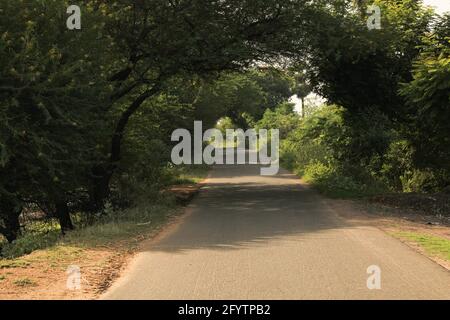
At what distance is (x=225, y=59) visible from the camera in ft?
58.1

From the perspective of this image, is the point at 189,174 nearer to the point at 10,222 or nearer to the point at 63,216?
the point at 63,216

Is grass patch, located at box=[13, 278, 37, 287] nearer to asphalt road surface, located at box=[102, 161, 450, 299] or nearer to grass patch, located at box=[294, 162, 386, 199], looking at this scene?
asphalt road surface, located at box=[102, 161, 450, 299]

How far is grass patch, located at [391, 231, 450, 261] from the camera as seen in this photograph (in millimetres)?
8789

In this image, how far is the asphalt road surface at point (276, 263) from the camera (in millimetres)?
6422

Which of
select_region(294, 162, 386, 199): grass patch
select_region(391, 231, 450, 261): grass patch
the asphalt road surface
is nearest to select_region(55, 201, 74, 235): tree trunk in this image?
the asphalt road surface

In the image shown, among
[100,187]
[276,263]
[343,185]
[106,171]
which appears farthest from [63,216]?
[276,263]

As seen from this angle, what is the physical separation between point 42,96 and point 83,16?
9.68 feet

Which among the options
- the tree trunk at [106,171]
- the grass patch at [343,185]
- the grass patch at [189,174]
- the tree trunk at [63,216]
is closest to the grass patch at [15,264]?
the tree trunk at [63,216]

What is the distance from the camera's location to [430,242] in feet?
32.1

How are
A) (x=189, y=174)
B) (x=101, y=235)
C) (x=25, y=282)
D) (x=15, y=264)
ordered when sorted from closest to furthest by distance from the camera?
(x=25, y=282)
(x=15, y=264)
(x=101, y=235)
(x=189, y=174)

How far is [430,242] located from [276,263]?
11.1 feet

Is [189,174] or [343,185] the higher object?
[343,185]

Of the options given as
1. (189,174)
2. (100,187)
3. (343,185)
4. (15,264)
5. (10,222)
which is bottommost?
(10,222)

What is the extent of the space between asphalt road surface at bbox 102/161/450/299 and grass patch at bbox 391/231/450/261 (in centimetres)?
34
